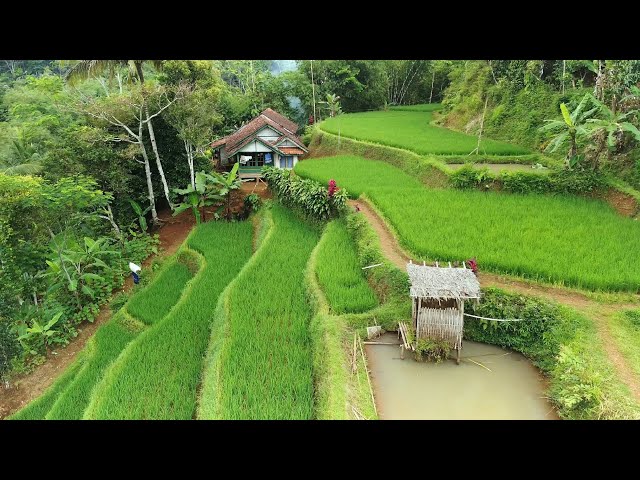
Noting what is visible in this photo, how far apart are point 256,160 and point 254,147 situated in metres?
0.61

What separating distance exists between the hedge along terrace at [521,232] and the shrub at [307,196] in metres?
0.72

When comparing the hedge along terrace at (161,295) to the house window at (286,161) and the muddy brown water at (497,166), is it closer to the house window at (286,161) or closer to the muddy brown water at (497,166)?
the muddy brown water at (497,166)

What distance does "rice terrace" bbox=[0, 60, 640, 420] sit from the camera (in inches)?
231

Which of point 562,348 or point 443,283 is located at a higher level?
point 443,283

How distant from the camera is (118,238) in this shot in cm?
1248

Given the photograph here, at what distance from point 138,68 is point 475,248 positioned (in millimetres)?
10921

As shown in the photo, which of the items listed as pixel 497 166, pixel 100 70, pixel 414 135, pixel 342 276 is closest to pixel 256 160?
pixel 414 135

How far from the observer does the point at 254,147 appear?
17469 mm

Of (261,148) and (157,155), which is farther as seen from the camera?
(261,148)

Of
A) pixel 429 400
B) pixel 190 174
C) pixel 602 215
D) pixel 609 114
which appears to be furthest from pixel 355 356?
pixel 190 174

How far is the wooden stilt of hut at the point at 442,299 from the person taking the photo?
20.0 feet

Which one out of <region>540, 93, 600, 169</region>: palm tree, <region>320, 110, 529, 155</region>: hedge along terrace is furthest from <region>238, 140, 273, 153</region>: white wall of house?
<region>540, 93, 600, 169</region>: palm tree

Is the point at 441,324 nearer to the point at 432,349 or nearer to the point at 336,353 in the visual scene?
the point at 432,349

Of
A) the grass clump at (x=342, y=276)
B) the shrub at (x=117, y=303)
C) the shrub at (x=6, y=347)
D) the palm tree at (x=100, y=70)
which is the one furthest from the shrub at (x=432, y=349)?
the palm tree at (x=100, y=70)
